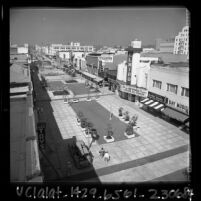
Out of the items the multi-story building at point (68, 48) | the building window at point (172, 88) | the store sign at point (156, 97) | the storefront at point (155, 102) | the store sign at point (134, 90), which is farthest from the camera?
the multi-story building at point (68, 48)


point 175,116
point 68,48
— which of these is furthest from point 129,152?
point 68,48

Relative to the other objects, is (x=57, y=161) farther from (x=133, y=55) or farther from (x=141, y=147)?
(x=133, y=55)

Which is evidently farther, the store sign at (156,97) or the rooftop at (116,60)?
the rooftop at (116,60)

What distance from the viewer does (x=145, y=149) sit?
544 inches

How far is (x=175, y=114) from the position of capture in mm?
17734

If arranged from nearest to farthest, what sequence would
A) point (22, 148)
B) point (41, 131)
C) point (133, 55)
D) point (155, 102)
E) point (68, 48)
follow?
point (22, 148)
point (41, 131)
point (155, 102)
point (133, 55)
point (68, 48)

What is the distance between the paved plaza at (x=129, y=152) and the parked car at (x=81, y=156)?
30 cm

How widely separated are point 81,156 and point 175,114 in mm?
10087

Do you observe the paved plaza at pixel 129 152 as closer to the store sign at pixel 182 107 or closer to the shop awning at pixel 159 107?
the shop awning at pixel 159 107

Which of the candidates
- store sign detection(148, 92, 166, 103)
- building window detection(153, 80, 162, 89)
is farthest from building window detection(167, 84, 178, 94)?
building window detection(153, 80, 162, 89)

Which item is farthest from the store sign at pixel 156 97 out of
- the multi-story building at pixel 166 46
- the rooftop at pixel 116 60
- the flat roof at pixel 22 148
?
the multi-story building at pixel 166 46

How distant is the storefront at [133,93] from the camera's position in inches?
919
